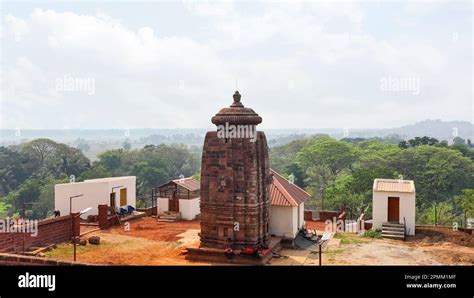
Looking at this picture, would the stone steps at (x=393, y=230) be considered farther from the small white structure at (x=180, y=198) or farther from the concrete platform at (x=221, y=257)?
the small white structure at (x=180, y=198)

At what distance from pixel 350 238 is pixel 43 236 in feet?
43.4

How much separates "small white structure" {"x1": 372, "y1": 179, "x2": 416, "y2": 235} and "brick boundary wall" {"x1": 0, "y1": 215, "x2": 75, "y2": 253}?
14.0 meters

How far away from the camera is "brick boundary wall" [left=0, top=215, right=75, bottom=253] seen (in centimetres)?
1588

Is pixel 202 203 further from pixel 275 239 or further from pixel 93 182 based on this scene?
pixel 93 182

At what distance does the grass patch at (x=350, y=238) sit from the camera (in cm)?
1970

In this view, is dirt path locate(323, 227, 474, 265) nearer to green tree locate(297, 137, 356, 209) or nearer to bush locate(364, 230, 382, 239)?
bush locate(364, 230, 382, 239)

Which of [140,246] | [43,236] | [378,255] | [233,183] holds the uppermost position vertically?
[233,183]

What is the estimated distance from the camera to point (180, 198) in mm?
25094

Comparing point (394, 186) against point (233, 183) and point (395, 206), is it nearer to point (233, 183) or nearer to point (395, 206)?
point (395, 206)

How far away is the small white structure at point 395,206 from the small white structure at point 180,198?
31.9ft

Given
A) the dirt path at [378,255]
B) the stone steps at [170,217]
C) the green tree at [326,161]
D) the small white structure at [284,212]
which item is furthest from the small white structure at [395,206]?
the green tree at [326,161]

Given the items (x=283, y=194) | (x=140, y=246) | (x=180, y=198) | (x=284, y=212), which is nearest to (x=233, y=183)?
(x=284, y=212)

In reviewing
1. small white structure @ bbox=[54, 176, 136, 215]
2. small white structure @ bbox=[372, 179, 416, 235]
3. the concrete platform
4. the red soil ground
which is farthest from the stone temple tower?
small white structure @ bbox=[54, 176, 136, 215]
